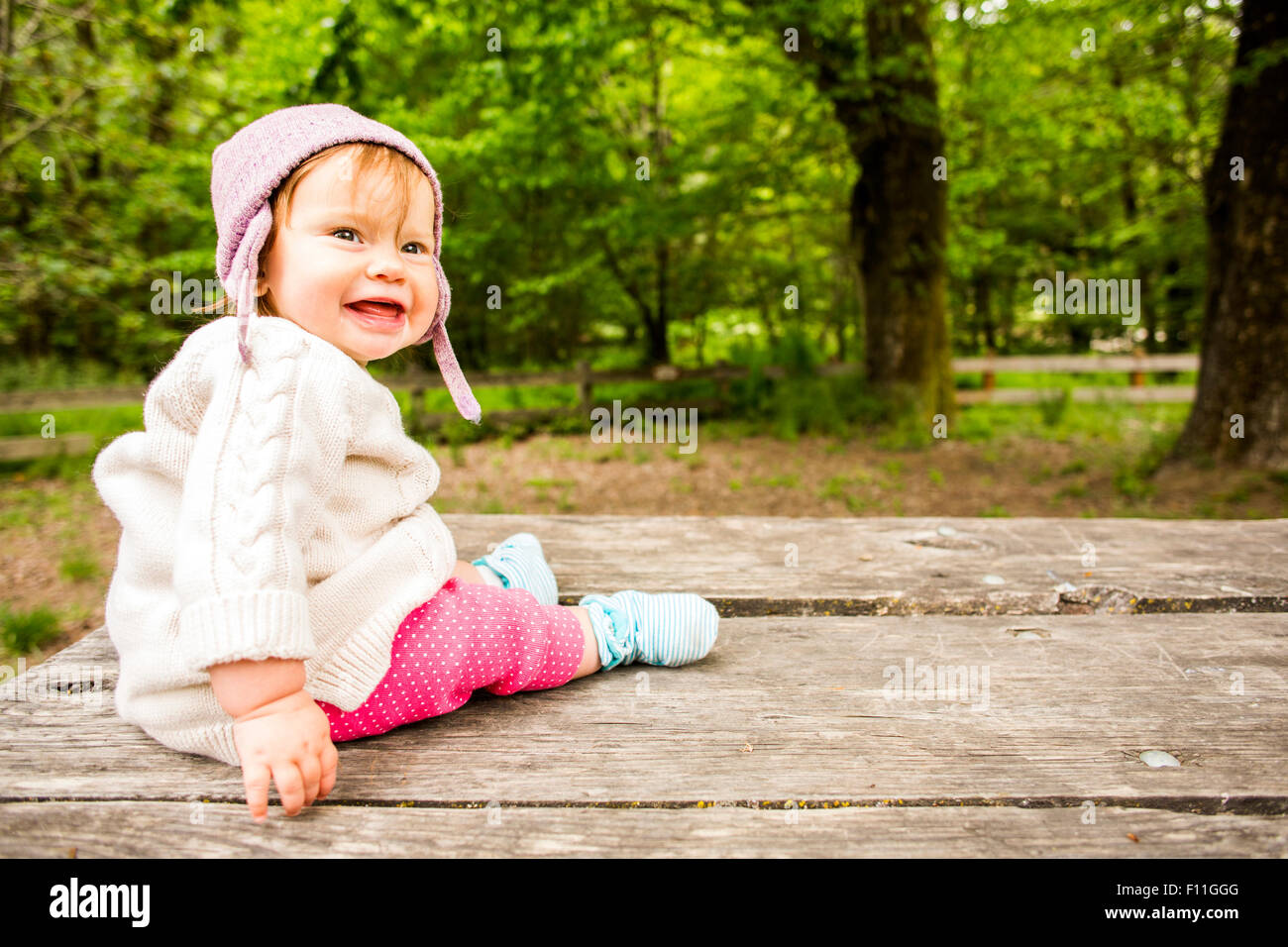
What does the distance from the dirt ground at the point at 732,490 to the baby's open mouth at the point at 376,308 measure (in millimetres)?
2948

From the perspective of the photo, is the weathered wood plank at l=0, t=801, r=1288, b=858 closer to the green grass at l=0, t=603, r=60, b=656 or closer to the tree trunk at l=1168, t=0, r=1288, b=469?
the green grass at l=0, t=603, r=60, b=656

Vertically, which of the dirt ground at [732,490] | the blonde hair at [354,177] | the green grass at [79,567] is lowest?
the green grass at [79,567]

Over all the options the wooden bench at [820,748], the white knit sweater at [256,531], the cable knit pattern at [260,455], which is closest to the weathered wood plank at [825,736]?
the wooden bench at [820,748]

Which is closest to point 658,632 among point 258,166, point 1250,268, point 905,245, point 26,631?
point 258,166

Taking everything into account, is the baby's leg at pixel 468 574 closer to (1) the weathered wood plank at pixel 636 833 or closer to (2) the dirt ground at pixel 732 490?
(1) the weathered wood plank at pixel 636 833

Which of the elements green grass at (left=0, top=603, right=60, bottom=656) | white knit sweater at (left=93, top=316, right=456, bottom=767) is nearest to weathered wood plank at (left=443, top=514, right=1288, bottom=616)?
white knit sweater at (left=93, top=316, right=456, bottom=767)

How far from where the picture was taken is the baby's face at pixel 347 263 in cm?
126

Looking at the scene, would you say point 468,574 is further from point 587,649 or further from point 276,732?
point 276,732

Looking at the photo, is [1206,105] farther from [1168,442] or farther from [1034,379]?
[1034,379]

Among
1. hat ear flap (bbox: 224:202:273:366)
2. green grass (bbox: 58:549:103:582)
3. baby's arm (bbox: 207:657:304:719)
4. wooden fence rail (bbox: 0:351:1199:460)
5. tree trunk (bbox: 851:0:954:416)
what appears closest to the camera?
baby's arm (bbox: 207:657:304:719)

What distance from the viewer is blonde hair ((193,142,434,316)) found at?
1.27 metres

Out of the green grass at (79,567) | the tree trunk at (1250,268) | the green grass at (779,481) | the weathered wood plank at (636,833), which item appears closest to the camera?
the weathered wood plank at (636,833)

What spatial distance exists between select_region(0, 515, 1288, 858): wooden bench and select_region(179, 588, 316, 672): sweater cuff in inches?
8.4

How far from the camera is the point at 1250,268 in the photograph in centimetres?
495
